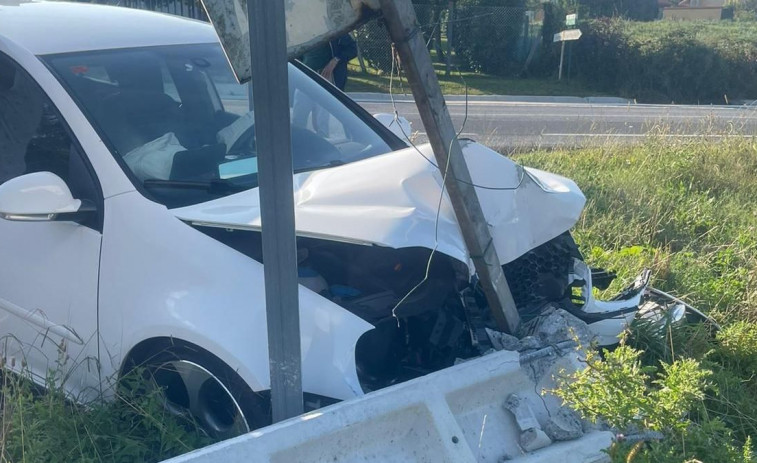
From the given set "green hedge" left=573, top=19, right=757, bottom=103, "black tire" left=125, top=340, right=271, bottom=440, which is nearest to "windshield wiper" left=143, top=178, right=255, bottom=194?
"black tire" left=125, top=340, right=271, bottom=440

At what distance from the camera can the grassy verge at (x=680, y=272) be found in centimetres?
269

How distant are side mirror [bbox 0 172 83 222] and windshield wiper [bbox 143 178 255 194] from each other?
1.01 feet

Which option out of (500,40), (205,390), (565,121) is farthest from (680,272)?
(500,40)

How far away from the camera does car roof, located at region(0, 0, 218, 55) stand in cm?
344

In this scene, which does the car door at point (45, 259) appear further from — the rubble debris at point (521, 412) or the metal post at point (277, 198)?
the rubble debris at point (521, 412)

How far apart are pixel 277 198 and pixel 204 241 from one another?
61cm

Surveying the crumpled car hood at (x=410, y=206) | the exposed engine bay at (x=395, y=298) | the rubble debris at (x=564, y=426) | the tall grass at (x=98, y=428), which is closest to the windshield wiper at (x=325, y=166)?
the crumpled car hood at (x=410, y=206)

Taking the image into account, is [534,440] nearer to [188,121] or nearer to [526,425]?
[526,425]

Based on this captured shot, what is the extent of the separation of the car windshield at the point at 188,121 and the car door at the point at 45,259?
18 centimetres

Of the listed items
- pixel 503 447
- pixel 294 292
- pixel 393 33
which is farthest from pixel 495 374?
pixel 393 33

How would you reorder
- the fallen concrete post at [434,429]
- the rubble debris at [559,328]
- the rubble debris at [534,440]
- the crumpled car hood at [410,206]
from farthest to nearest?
the rubble debris at [559,328] → the crumpled car hood at [410,206] → the rubble debris at [534,440] → the fallen concrete post at [434,429]

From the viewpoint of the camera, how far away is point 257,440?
2160mm

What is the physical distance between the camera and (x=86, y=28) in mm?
3645

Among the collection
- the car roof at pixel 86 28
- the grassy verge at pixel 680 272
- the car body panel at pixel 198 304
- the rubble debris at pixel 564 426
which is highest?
the car roof at pixel 86 28
